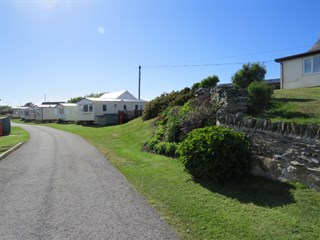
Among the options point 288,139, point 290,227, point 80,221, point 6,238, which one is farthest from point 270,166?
point 6,238

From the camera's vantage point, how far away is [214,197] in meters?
6.01

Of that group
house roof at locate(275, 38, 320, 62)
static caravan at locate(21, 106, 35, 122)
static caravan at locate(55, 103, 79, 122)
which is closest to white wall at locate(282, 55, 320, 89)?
house roof at locate(275, 38, 320, 62)

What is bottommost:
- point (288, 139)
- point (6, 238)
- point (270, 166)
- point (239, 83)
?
point (6, 238)

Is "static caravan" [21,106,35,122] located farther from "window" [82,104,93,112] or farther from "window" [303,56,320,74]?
"window" [303,56,320,74]

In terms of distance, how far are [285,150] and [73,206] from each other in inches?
187

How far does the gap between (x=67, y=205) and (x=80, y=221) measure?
3.25 ft

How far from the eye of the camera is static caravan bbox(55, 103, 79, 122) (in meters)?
43.2

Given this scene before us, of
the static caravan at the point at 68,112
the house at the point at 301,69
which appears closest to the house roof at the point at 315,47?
the house at the point at 301,69

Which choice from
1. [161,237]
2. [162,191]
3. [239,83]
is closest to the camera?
[161,237]

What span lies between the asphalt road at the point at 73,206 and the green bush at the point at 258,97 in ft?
17.2

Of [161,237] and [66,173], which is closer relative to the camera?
[161,237]

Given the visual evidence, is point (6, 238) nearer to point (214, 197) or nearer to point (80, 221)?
point (80, 221)

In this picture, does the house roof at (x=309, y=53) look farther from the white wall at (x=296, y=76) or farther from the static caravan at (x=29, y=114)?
the static caravan at (x=29, y=114)

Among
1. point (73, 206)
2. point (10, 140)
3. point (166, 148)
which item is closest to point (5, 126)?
point (10, 140)
